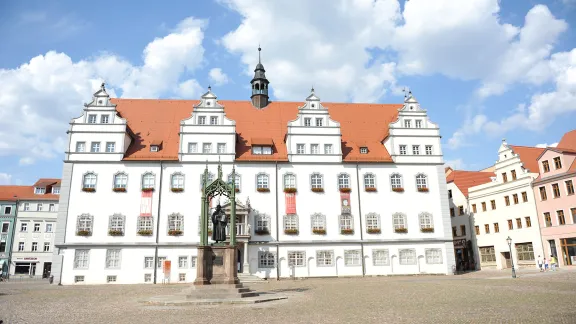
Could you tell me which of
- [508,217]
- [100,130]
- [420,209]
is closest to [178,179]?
[100,130]

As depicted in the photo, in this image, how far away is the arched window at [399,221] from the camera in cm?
3581

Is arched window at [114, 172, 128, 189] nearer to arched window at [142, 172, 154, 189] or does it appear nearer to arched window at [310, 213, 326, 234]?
arched window at [142, 172, 154, 189]

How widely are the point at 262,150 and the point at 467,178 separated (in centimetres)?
2659

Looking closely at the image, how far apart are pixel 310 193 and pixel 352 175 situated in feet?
13.2

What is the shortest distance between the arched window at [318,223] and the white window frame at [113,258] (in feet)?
51.2

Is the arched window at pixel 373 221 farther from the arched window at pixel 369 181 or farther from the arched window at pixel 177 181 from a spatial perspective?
the arched window at pixel 177 181

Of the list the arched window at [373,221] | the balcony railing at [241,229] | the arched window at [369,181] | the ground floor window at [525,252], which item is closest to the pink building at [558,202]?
the ground floor window at [525,252]

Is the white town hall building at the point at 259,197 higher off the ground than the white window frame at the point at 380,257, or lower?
higher

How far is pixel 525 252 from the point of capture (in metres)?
38.4

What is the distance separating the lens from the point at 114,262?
33.2m

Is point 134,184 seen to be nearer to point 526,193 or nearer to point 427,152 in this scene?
point 427,152

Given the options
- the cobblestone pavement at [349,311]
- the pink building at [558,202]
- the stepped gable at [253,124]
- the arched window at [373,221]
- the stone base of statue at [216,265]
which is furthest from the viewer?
the stepped gable at [253,124]

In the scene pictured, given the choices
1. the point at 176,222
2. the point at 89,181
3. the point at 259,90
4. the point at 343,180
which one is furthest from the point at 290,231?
the point at 89,181

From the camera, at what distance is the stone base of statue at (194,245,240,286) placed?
1866 cm
